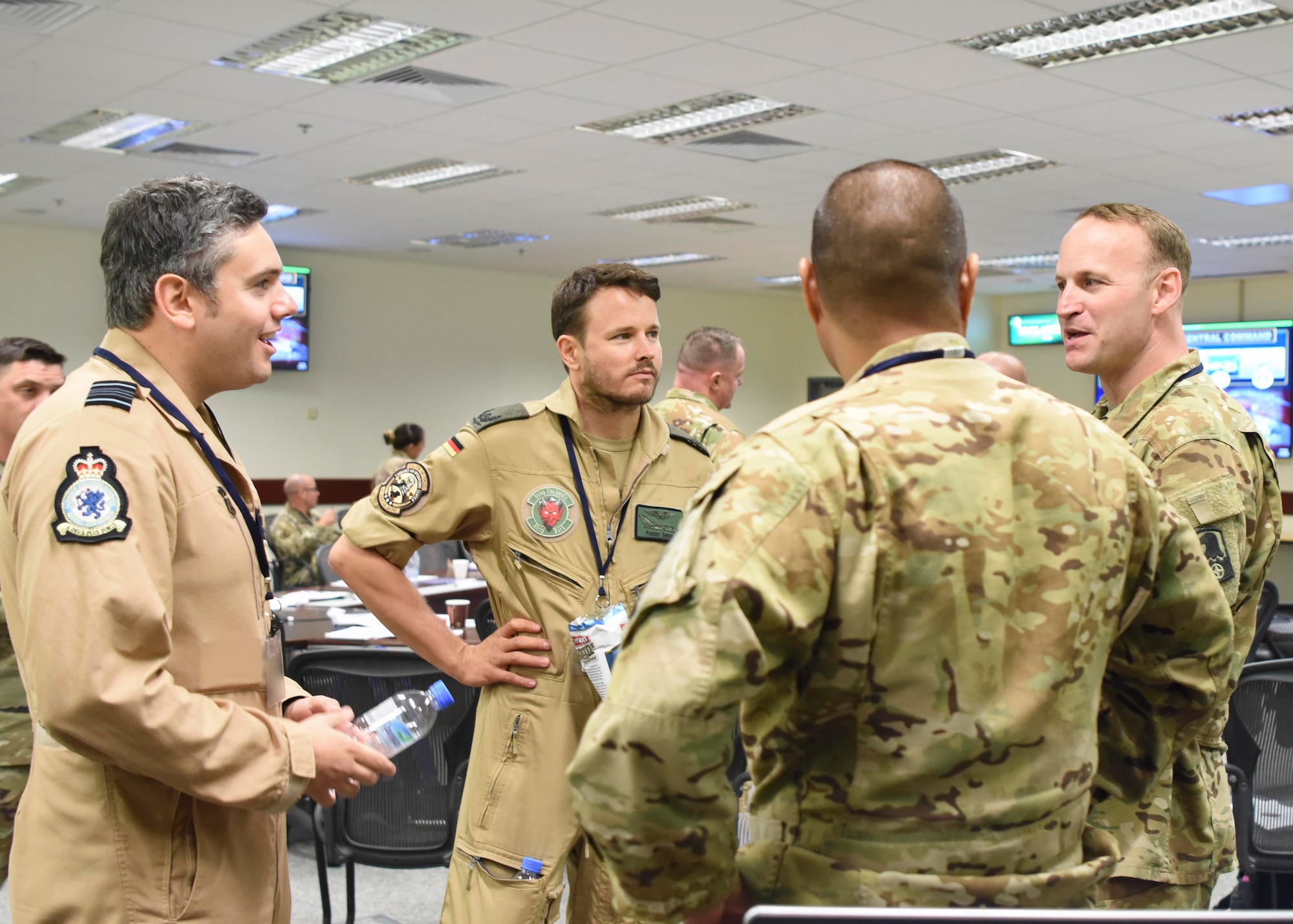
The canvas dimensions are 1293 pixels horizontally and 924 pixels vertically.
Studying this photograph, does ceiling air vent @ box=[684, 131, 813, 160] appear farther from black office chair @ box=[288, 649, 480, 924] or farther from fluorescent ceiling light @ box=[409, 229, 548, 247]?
black office chair @ box=[288, 649, 480, 924]

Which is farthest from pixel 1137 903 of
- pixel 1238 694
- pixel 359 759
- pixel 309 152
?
pixel 309 152

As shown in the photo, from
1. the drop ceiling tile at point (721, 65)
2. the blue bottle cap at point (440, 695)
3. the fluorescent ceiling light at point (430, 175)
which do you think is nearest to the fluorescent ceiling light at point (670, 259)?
the fluorescent ceiling light at point (430, 175)

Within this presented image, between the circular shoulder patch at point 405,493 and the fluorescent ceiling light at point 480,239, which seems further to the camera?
the fluorescent ceiling light at point 480,239

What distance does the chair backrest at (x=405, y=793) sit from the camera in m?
3.13

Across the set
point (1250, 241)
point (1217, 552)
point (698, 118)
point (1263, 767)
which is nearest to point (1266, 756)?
point (1263, 767)

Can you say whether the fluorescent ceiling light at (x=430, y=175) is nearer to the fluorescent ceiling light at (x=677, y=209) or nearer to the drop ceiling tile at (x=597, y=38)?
the fluorescent ceiling light at (x=677, y=209)

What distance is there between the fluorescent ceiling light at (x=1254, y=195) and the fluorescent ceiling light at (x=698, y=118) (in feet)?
13.1

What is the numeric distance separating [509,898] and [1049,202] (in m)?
8.36

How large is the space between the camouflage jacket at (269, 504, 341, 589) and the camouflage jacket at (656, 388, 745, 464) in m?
3.02

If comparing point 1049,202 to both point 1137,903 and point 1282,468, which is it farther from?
point 1137,903

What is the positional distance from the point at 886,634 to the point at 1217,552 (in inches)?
38.0

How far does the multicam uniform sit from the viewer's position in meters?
1.79

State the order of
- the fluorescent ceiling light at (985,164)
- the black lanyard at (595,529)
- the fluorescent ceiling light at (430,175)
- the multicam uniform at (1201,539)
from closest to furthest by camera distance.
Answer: the multicam uniform at (1201,539) → the black lanyard at (595,529) → the fluorescent ceiling light at (985,164) → the fluorescent ceiling light at (430,175)

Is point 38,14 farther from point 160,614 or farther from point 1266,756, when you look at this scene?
point 1266,756
